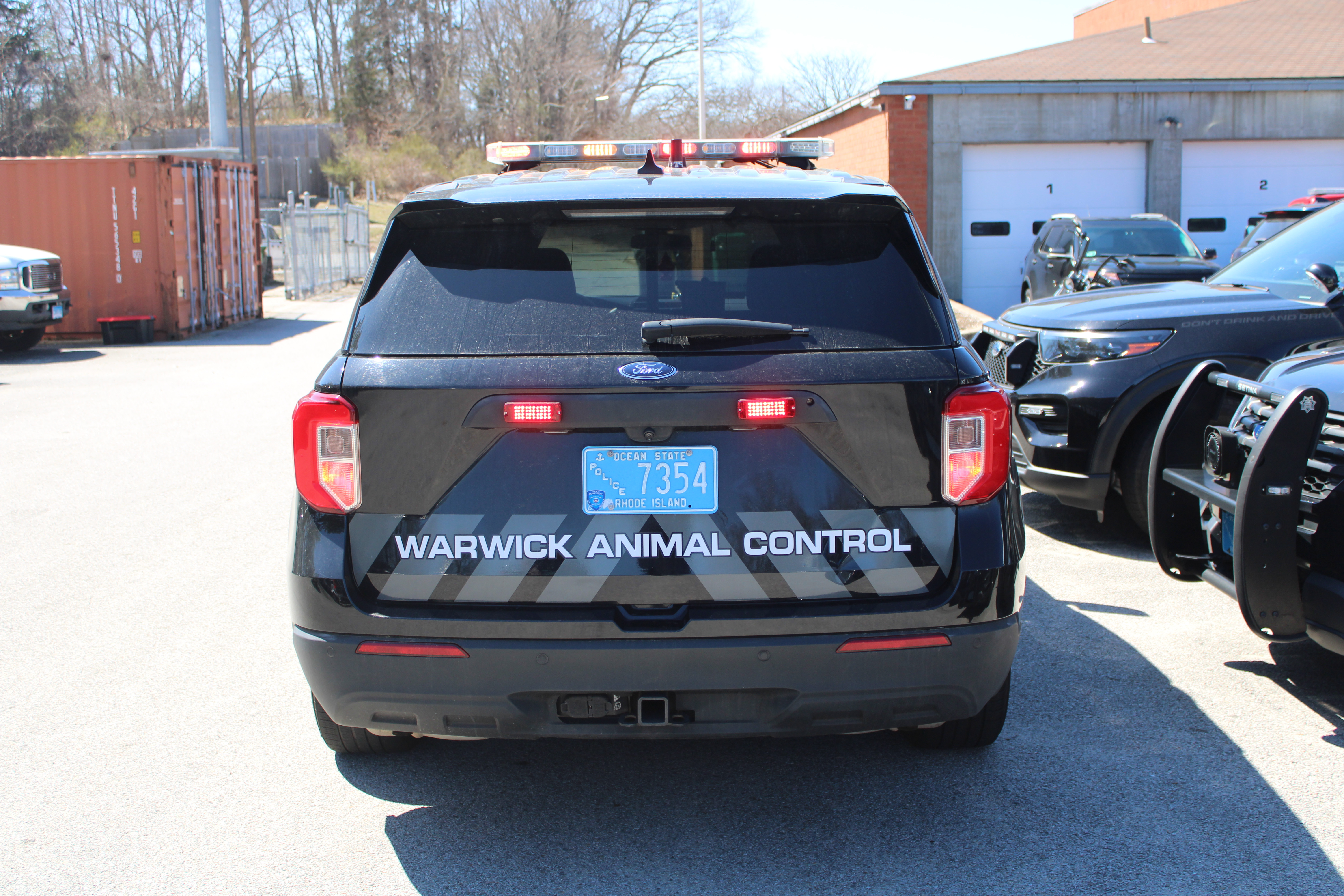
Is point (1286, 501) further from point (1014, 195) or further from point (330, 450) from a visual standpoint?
point (1014, 195)

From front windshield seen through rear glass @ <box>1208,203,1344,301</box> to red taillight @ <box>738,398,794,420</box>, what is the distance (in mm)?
4248

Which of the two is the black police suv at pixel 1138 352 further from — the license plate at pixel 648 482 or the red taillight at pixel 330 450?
the red taillight at pixel 330 450

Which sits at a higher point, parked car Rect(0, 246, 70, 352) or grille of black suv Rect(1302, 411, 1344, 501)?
parked car Rect(0, 246, 70, 352)

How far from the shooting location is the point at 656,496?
2855mm

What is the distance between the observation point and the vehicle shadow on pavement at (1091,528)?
20.8 feet

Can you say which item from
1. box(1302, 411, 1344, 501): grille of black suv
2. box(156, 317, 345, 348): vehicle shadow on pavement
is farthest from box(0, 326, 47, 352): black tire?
box(1302, 411, 1344, 501): grille of black suv

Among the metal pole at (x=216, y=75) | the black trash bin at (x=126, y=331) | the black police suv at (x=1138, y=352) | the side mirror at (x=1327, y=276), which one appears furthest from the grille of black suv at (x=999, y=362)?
the metal pole at (x=216, y=75)

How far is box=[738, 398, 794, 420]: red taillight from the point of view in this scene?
283 cm

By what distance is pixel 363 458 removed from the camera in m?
2.91

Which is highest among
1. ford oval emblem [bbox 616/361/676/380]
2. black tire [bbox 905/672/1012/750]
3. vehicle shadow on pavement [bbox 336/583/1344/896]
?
ford oval emblem [bbox 616/361/676/380]

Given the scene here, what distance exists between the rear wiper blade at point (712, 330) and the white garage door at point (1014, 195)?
18999 mm

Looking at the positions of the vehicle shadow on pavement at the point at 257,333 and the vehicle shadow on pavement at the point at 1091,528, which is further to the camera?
the vehicle shadow on pavement at the point at 257,333

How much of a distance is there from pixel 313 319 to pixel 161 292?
12.9ft

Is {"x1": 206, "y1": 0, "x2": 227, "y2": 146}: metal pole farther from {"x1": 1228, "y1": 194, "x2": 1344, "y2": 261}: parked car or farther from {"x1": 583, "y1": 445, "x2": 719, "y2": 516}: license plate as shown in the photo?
{"x1": 583, "y1": 445, "x2": 719, "y2": 516}: license plate
